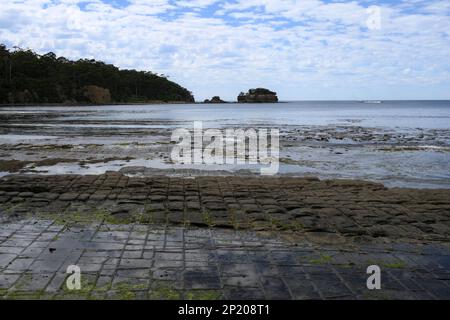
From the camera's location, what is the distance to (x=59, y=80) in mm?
112438

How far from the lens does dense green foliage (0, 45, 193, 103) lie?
9950cm

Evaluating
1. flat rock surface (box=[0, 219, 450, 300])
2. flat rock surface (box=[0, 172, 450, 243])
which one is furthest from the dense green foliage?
flat rock surface (box=[0, 219, 450, 300])

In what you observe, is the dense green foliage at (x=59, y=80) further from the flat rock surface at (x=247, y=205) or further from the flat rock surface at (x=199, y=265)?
the flat rock surface at (x=199, y=265)

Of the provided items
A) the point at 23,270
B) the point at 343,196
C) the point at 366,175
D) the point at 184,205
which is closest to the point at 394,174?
the point at 366,175

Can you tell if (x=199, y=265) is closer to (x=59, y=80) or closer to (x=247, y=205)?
(x=247, y=205)

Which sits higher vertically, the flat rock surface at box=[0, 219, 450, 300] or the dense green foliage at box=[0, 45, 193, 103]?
the dense green foliage at box=[0, 45, 193, 103]

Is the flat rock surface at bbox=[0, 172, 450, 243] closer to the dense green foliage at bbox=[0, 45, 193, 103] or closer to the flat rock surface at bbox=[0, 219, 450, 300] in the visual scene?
the flat rock surface at bbox=[0, 219, 450, 300]

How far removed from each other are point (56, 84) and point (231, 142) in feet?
325

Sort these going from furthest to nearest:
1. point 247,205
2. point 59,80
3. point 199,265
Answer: point 59,80, point 247,205, point 199,265

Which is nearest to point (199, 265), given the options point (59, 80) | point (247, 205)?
point (247, 205)

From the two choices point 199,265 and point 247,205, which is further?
point 247,205

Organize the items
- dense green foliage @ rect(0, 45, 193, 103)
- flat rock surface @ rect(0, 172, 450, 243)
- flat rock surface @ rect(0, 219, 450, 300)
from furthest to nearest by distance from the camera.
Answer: dense green foliage @ rect(0, 45, 193, 103) → flat rock surface @ rect(0, 172, 450, 243) → flat rock surface @ rect(0, 219, 450, 300)

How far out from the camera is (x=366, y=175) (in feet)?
44.9
